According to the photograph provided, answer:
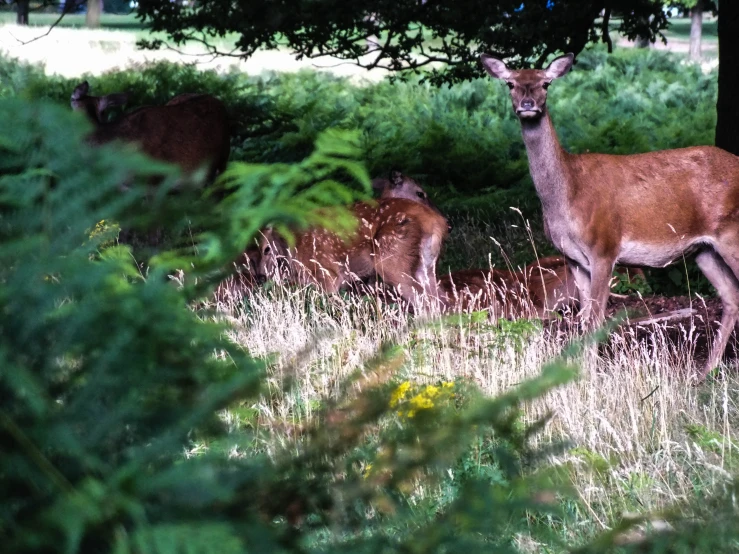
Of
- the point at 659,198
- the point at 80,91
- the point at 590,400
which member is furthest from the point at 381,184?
the point at 590,400

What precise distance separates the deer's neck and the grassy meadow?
0.25 m

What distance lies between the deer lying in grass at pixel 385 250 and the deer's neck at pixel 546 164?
1.15 meters

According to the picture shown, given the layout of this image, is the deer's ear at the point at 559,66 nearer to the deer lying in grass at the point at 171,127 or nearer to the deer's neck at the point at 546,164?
the deer's neck at the point at 546,164

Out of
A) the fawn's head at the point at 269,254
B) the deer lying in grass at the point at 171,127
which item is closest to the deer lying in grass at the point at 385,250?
the fawn's head at the point at 269,254

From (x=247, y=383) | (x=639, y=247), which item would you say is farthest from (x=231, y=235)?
(x=639, y=247)

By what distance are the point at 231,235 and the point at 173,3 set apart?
1054 cm

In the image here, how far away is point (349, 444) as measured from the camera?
157 centimetres

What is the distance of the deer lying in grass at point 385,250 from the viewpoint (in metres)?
8.88

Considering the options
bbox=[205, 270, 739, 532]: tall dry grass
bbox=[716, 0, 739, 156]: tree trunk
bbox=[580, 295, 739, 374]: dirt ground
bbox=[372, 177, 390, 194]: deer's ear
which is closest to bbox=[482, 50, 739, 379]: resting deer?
bbox=[580, 295, 739, 374]: dirt ground

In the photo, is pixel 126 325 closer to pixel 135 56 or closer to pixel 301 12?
pixel 301 12

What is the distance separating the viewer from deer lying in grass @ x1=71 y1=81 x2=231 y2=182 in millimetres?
12773

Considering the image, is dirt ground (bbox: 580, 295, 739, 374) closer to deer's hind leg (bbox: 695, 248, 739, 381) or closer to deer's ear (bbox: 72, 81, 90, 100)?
deer's hind leg (bbox: 695, 248, 739, 381)

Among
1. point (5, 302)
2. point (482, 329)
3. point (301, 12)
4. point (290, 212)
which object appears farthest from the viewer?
point (301, 12)

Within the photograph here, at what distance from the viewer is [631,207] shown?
8023 millimetres
